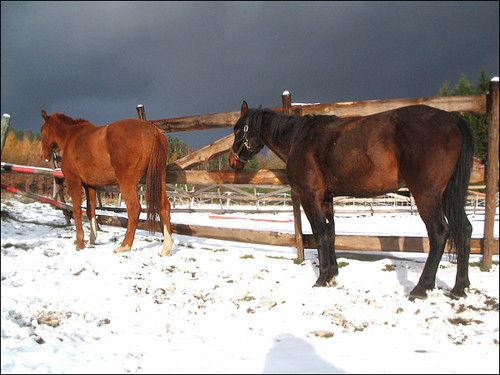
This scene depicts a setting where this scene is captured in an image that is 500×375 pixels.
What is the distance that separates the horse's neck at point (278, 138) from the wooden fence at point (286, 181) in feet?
1.19

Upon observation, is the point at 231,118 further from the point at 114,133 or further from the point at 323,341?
the point at 323,341

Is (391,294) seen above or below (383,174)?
below

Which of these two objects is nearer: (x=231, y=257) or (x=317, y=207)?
(x=317, y=207)

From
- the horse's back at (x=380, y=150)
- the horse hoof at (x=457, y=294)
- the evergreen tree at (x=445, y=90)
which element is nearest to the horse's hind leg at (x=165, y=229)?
the horse's back at (x=380, y=150)

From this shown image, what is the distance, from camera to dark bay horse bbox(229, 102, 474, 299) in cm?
285

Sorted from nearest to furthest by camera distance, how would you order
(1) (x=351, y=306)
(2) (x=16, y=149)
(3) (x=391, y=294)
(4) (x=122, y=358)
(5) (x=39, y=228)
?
(4) (x=122, y=358), (1) (x=351, y=306), (3) (x=391, y=294), (5) (x=39, y=228), (2) (x=16, y=149)

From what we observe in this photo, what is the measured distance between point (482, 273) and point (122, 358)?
3675mm

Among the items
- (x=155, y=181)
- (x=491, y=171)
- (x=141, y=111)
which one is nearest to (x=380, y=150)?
(x=491, y=171)

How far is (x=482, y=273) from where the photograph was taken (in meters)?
3.48

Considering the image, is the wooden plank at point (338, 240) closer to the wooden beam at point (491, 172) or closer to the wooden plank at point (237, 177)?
the wooden beam at point (491, 172)

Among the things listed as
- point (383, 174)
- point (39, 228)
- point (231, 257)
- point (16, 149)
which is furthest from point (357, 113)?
point (16, 149)

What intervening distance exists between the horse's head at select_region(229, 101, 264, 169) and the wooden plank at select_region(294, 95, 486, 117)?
2.87 feet

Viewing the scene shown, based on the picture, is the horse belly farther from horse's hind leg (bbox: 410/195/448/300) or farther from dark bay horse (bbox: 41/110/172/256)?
dark bay horse (bbox: 41/110/172/256)

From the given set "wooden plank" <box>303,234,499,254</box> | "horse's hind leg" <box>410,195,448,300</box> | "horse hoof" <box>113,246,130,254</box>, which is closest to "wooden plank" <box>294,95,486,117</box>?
"wooden plank" <box>303,234,499,254</box>
